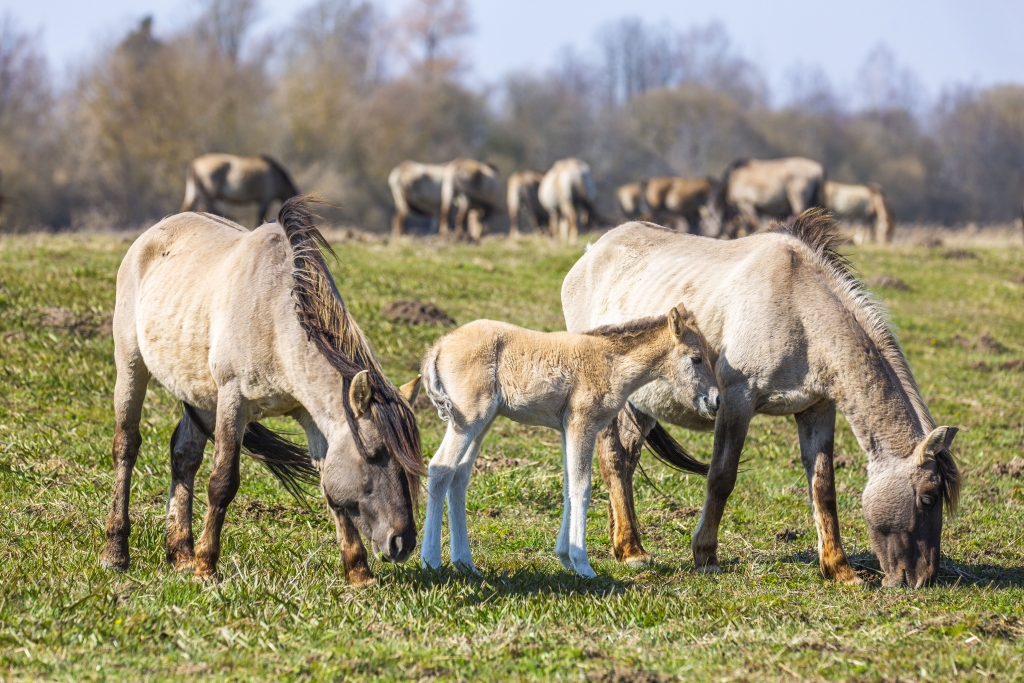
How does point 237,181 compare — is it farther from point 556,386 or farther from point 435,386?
point 556,386

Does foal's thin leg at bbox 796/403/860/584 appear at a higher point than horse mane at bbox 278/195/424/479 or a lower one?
lower

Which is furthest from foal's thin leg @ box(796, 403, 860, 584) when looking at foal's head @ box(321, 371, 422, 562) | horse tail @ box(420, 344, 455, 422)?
foal's head @ box(321, 371, 422, 562)

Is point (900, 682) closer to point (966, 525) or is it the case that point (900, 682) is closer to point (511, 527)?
point (511, 527)

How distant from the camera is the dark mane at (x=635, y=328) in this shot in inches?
244

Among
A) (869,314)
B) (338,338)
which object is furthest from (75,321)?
(869,314)

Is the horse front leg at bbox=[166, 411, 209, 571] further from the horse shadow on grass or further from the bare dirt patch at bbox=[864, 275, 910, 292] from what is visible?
the bare dirt patch at bbox=[864, 275, 910, 292]

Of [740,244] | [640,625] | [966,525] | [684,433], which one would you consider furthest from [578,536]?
[684,433]

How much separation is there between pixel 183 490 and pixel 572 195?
22688mm

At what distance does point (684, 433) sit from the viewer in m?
10.5

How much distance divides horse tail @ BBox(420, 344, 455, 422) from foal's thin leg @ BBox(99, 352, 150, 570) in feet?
A: 6.26

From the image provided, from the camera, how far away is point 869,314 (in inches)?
252

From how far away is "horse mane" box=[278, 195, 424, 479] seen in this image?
4.97 metres

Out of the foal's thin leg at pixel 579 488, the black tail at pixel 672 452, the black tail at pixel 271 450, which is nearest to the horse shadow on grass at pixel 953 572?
the black tail at pixel 672 452

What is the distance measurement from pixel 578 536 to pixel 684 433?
4835 mm
